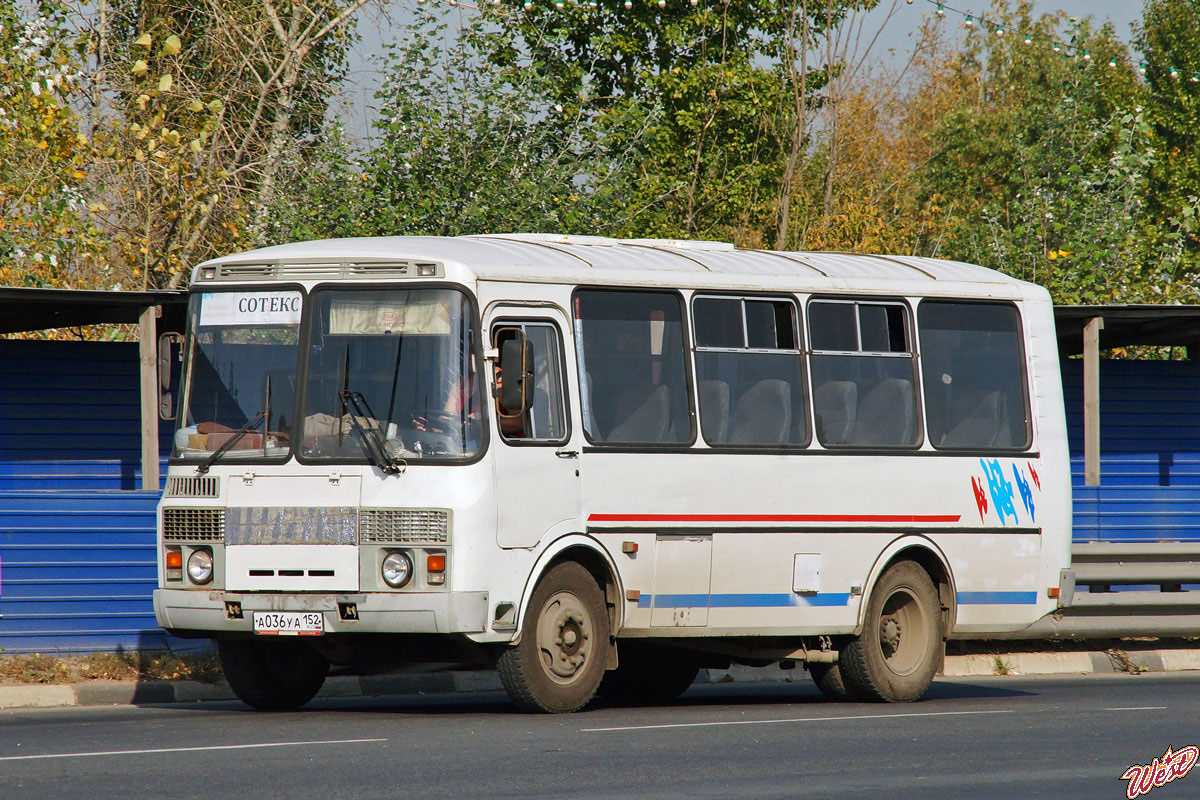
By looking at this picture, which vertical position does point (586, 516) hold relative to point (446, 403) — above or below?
below

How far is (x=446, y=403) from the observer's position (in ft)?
35.4

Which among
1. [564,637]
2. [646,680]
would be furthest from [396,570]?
[646,680]

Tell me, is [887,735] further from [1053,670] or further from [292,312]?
[1053,670]

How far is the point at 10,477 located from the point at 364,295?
7.80 metres

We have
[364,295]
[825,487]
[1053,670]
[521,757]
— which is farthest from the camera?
[1053,670]

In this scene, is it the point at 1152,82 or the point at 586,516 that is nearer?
the point at 586,516

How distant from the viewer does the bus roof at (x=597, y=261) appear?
11.2m

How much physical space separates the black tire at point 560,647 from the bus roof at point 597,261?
197 cm

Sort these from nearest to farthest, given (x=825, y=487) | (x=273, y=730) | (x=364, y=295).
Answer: (x=273, y=730), (x=364, y=295), (x=825, y=487)

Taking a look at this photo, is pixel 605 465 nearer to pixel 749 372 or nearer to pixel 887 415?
pixel 749 372

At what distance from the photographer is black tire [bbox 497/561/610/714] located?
1104 centimetres

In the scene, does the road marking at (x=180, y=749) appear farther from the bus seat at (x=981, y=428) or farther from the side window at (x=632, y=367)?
the bus seat at (x=981, y=428)

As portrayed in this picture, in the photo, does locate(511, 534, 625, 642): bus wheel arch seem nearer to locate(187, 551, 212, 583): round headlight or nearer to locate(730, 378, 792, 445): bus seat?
locate(730, 378, 792, 445): bus seat

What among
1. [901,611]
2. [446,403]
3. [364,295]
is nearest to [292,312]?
[364,295]
